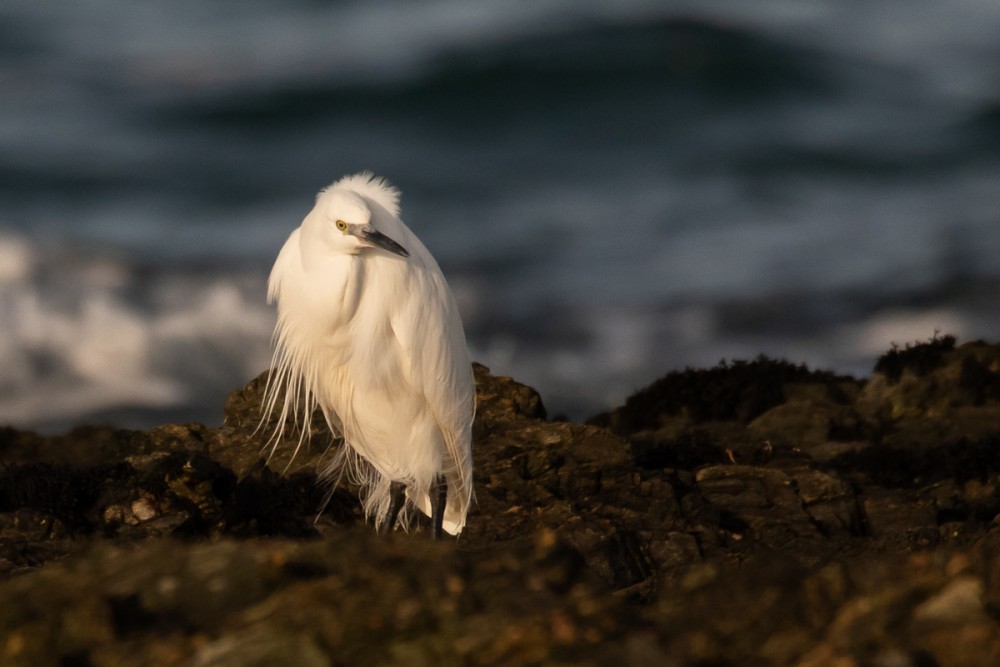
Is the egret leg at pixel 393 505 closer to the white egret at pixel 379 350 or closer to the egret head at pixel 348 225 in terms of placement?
the white egret at pixel 379 350

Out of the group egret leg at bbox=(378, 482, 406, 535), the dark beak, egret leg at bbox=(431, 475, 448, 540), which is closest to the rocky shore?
egret leg at bbox=(431, 475, 448, 540)

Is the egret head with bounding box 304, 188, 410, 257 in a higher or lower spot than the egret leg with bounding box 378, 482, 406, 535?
higher

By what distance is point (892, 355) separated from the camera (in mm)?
14453

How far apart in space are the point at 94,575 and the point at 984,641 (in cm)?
265

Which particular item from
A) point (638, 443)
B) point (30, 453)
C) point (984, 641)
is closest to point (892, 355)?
point (638, 443)

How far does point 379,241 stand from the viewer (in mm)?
7367

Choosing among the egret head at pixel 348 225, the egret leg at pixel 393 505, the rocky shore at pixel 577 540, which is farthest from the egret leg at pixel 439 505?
the egret head at pixel 348 225

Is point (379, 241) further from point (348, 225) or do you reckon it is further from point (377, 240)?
point (348, 225)

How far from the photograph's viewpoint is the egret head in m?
7.36

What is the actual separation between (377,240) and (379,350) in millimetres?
1096

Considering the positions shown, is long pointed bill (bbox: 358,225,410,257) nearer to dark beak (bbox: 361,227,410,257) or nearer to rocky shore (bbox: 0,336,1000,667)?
dark beak (bbox: 361,227,410,257)

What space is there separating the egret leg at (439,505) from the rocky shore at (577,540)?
1.46ft

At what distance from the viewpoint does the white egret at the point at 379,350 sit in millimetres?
7781

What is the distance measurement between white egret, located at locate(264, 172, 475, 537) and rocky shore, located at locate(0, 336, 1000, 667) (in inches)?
25.7
